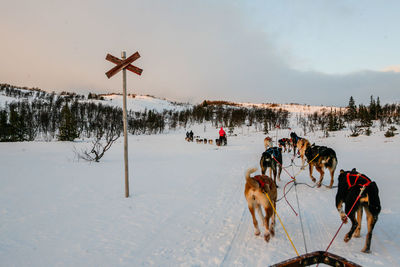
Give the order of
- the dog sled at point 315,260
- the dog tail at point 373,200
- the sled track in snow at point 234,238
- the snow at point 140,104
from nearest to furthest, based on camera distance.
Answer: the dog sled at point 315,260, the dog tail at point 373,200, the sled track in snow at point 234,238, the snow at point 140,104

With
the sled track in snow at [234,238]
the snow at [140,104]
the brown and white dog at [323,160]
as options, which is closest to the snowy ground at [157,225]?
the sled track in snow at [234,238]

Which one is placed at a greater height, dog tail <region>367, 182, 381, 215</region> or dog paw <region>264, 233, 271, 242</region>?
dog tail <region>367, 182, 381, 215</region>

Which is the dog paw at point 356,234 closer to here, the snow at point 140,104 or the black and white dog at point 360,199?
the black and white dog at point 360,199

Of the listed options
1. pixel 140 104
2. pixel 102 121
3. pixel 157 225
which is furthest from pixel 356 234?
pixel 140 104

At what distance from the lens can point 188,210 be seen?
5172 mm

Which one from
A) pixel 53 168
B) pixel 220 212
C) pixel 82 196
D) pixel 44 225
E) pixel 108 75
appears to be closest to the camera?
pixel 44 225

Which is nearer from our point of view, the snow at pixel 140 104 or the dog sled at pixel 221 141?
the dog sled at pixel 221 141

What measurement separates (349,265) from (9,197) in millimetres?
7357

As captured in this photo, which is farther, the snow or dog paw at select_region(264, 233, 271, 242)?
the snow

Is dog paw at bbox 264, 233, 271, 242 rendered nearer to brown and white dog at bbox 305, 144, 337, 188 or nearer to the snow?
brown and white dog at bbox 305, 144, 337, 188

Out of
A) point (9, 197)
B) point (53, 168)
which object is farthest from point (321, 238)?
point (53, 168)

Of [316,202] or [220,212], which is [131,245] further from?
[316,202]

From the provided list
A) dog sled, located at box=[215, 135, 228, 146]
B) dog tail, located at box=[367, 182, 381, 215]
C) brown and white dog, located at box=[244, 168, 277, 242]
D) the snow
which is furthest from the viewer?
the snow

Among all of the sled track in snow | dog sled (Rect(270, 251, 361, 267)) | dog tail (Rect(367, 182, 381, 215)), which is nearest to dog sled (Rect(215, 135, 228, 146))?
the sled track in snow
